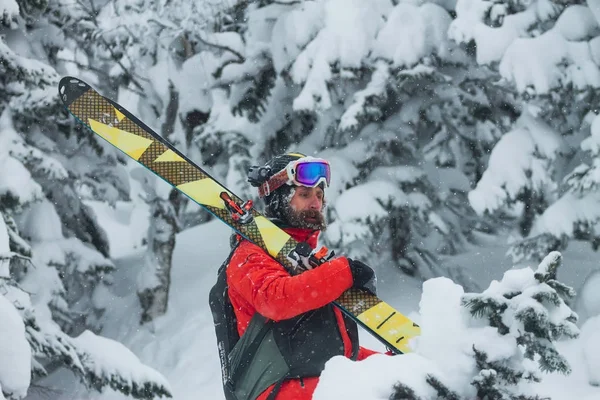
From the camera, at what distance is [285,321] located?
3271 millimetres

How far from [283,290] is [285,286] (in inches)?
0.7

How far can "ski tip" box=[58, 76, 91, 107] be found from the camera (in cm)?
538

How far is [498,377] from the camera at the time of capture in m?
1.64

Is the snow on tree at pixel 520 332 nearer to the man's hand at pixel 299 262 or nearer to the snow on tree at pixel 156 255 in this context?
the man's hand at pixel 299 262

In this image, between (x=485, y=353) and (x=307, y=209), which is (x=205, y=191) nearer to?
(x=307, y=209)

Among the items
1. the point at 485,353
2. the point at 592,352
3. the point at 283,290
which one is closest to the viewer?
the point at 485,353

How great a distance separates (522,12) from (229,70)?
13.4 ft

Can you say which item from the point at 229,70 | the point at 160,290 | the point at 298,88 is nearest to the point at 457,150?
the point at 298,88

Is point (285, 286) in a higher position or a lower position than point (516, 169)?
higher

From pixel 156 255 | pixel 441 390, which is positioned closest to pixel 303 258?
pixel 441 390

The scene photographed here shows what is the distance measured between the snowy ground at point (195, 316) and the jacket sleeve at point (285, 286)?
4624mm

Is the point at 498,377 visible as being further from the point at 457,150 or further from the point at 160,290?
the point at 160,290

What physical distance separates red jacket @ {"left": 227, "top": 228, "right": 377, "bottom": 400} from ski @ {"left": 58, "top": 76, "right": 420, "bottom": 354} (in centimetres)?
27

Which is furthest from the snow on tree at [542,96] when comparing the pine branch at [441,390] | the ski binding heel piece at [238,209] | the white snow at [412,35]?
the pine branch at [441,390]
